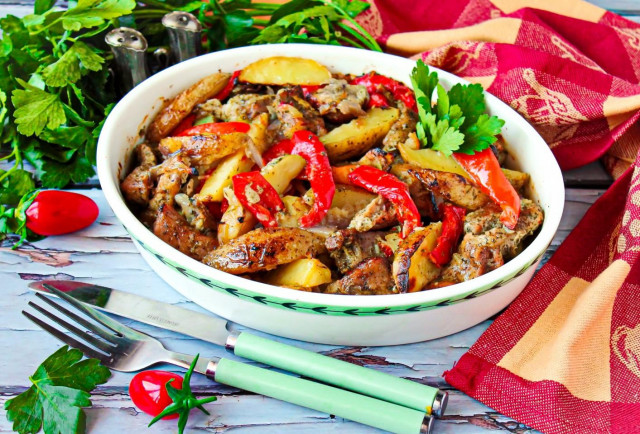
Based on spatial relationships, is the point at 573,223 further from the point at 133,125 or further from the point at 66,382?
the point at 66,382

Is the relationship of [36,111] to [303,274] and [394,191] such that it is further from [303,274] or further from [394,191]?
[394,191]

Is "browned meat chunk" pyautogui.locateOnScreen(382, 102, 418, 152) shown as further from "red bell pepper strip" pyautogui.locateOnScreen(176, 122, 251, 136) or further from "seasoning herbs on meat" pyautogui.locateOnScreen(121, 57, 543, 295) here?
"red bell pepper strip" pyautogui.locateOnScreen(176, 122, 251, 136)

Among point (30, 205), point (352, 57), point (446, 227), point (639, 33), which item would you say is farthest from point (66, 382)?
point (639, 33)

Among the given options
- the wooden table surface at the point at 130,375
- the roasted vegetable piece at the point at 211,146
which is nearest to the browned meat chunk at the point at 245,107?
the roasted vegetable piece at the point at 211,146

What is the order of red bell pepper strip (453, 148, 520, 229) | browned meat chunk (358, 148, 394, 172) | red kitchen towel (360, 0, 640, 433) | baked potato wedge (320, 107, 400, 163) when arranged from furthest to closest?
baked potato wedge (320, 107, 400, 163), browned meat chunk (358, 148, 394, 172), red bell pepper strip (453, 148, 520, 229), red kitchen towel (360, 0, 640, 433)

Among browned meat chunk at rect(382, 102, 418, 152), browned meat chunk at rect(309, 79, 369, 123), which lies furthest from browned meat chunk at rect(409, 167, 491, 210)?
browned meat chunk at rect(309, 79, 369, 123)

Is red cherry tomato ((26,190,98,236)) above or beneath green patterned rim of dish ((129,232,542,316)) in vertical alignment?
beneath
